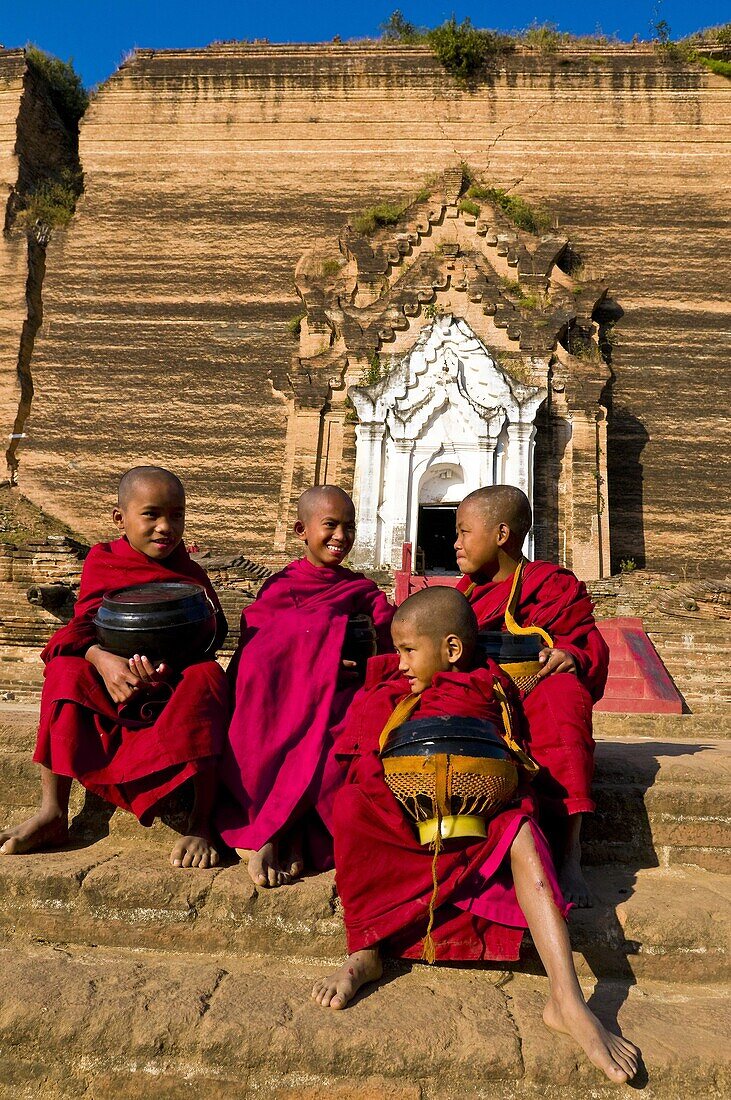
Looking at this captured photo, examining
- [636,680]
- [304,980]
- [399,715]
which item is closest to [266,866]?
[304,980]

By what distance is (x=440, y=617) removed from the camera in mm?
3215

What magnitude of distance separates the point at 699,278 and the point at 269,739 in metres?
17.0

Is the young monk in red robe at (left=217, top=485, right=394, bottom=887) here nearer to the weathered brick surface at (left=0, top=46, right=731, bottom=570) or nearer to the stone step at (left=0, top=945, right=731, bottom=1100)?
the stone step at (left=0, top=945, right=731, bottom=1100)

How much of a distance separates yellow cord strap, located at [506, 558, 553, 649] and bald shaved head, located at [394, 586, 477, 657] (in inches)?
17.8

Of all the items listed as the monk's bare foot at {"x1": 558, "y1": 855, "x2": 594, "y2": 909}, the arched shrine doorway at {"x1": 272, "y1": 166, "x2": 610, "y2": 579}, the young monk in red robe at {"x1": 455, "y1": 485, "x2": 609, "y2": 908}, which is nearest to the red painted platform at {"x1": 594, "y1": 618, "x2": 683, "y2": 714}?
the young monk in red robe at {"x1": 455, "y1": 485, "x2": 609, "y2": 908}

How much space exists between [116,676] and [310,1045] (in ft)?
5.20

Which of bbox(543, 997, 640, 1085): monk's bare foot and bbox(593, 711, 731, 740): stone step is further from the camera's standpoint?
bbox(593, 711, 731, 740): stone step

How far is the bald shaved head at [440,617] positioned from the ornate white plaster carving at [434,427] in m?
11.2

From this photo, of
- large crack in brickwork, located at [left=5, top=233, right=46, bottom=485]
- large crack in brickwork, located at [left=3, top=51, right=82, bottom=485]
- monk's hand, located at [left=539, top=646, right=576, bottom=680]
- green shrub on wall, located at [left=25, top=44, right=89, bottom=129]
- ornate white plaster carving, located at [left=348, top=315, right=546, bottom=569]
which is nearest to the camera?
monk's hand, located at [left=539, top=646, right=576, bottom=680]

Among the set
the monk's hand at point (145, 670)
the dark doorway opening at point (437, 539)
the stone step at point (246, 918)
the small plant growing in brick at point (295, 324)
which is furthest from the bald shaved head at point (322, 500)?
the small plant growing in brick at point (295, 324)

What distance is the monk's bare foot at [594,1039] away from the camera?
2328mm

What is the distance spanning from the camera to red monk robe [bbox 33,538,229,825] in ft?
11.0

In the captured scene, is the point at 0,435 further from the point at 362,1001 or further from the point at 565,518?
the point at 362,1001

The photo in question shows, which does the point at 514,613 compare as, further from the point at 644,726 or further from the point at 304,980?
the point at 644,726
